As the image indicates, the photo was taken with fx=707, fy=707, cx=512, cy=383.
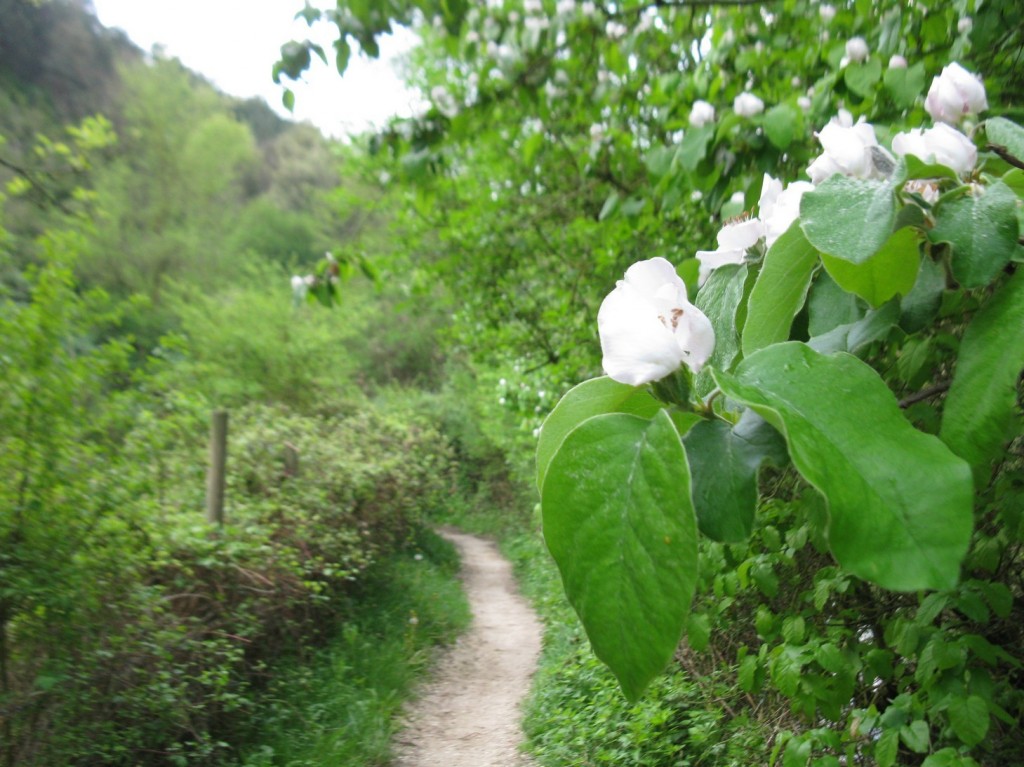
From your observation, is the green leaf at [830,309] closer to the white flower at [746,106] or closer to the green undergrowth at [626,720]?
the white flower at [746,106]

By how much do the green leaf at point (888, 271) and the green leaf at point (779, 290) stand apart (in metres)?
0.03

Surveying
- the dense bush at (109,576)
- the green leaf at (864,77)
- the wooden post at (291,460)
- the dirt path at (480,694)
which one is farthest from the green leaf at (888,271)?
the wooden post at (291,460)

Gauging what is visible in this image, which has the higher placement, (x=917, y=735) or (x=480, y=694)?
(x=480, y=694)

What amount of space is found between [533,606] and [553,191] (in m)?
4.08

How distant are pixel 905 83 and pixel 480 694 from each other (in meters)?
4.66

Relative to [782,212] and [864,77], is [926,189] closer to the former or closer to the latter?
[782,212]

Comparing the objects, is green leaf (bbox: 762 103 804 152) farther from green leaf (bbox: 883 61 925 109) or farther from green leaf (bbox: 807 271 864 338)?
green leaf (bbox: 807 271 864 338)

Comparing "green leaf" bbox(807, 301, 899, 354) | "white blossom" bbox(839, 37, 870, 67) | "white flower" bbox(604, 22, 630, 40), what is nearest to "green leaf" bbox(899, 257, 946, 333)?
"green leaf" bbox(807, 301, 899, 354)

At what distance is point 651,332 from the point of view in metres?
0.47

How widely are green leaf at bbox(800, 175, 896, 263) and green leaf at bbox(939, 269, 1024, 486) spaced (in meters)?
0.10

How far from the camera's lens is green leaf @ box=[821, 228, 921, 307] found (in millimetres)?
535

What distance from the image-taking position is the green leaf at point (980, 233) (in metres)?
0.46

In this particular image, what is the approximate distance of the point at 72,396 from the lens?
2990 millimetres

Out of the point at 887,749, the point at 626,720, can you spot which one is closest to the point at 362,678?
the point at 626,720
